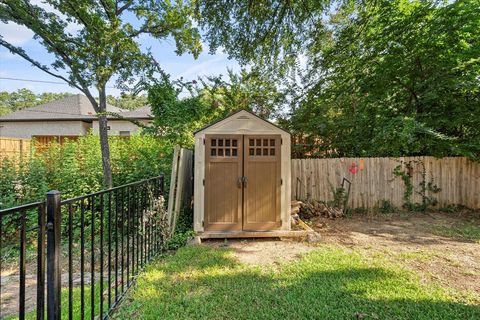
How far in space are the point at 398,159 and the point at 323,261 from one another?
4.66 m

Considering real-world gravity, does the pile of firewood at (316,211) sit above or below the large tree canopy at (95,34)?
below

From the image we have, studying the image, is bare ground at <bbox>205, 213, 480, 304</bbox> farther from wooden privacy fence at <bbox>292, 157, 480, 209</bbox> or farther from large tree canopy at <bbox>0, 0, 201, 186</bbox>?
large tree canopy at <bbox>0, 0, 201, 186</bbox>

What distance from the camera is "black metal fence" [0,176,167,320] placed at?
4.89ft

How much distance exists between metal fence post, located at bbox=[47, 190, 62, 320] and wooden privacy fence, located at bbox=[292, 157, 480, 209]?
589 centimetres

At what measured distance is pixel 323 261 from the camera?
3.74 metres

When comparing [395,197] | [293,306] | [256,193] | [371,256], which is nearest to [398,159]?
[395,197]

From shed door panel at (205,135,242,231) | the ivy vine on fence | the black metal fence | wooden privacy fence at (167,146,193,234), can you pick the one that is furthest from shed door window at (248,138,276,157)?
the ivy vine on fence

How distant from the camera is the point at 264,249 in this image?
4406mm

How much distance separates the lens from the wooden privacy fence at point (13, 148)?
6.22m

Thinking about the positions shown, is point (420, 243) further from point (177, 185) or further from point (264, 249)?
point (177, 185)

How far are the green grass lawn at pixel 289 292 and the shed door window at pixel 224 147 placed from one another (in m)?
1.86

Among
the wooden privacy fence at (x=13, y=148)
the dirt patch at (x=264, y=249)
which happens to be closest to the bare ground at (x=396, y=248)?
the dirt patch at (x=264, y=249)

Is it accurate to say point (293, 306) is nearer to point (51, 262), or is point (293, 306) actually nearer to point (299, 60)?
point (51, 262)

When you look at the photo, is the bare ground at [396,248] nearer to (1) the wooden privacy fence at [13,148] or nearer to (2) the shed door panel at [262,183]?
(2) the shed door panel at [262,183]
